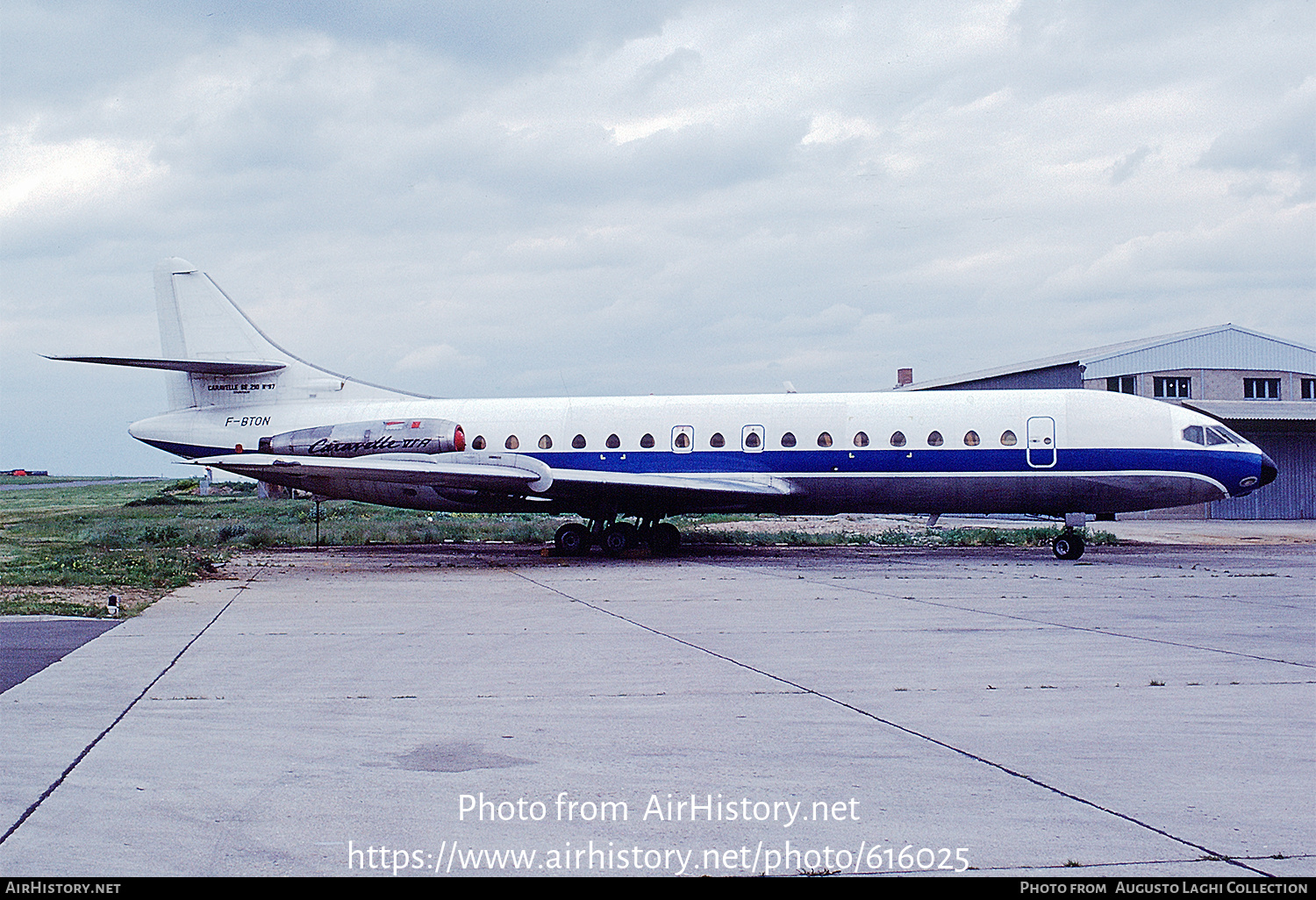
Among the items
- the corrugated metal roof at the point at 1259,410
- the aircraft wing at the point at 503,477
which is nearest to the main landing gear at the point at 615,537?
the aircraft wing at the point at 503,477

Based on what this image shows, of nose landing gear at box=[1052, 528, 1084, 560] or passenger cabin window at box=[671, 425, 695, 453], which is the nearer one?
nose landing gear at box=[1052, 528, 1084, 560]

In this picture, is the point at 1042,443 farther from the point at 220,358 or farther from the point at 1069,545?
the point at 220,358

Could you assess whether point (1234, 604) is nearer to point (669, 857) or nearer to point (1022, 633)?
point (1022, 633)

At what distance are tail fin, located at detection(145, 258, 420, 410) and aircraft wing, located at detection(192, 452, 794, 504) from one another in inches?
123

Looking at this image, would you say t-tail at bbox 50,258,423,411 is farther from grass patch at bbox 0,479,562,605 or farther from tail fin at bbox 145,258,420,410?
grass patch at bbox 0,479,562,605

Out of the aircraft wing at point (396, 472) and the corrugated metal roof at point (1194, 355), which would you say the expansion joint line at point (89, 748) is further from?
the corrugated metal roof at point (1194, 355)

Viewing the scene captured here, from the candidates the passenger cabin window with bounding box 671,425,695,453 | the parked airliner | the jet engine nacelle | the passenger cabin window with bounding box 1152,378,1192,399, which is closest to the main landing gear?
the parked airliner

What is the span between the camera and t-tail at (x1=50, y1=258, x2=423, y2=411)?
25797mm

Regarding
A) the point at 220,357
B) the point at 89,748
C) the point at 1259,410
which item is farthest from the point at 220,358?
the point at 1259,410

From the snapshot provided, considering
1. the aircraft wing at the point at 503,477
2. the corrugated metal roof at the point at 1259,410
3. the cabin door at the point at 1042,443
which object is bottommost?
the aircraft wing at the point at 503,477

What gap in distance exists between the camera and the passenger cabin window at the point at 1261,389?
141 feet

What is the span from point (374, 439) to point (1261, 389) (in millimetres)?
35170

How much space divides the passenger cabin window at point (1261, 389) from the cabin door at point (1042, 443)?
1004 inches

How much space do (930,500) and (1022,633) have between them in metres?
11.4
